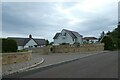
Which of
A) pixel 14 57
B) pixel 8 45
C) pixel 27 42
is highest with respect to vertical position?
pixel 27 42

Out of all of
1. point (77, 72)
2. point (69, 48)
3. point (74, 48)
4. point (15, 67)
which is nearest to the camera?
point (77, 72)

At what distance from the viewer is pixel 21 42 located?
89.2 metres

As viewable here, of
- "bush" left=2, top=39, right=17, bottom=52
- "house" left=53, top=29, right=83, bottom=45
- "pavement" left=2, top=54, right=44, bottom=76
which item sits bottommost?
"pavement" left=2, top=54, right=44, bottom=76

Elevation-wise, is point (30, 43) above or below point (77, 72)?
above

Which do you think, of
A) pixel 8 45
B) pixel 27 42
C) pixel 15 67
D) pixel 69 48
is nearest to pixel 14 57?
pixel 8 45

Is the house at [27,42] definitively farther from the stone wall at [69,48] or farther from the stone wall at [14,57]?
the stone wall at [14,57]

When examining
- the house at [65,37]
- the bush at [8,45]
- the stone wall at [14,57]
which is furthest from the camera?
the house at [65,37]

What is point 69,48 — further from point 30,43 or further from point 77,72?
point 30,43

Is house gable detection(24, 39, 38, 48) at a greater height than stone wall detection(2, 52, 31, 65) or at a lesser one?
greater

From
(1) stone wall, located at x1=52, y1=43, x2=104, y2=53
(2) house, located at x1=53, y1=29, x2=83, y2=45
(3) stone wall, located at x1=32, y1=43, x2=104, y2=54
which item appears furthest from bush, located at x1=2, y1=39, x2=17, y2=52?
(2) house, located at x1=53, y1=29, x2=83, y2=45

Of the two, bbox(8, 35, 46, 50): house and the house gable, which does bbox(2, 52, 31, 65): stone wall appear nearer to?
bbox(8, 35, 46, 50): house

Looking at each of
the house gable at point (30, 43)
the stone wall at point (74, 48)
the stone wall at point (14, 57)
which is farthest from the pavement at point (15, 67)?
the house gable at point (30, 43)

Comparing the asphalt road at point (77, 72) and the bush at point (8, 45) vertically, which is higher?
the bush at point (8, 45)

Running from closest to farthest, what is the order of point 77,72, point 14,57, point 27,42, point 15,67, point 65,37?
point 77,72 → point 15,67 → point 14,57 → point 65,37 → point 27,42
